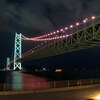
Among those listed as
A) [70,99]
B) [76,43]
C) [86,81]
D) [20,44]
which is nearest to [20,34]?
[20,44]

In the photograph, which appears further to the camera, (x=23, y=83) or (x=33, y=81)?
(x=33, y=81)

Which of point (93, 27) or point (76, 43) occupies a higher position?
point (93, 27)

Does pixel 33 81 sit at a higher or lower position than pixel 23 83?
lower

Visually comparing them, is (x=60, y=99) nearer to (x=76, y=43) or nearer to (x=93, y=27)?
(x=93, y=27)

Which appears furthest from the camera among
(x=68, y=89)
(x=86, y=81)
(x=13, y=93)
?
(x=86, y=81)

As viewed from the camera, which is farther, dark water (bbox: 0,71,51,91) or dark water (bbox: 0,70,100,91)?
dark water (bbox: 0,70,100,91)

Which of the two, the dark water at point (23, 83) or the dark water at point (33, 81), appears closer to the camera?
the dark water at point (23, 83)

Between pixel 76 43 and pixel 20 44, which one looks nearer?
pixel 76 43

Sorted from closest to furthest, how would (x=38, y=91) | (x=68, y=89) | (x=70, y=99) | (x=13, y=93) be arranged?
1. (x=70, y=99)
2. (x=13, y=93)
3. (x=38, y=91)
4. (x=68, y=89)

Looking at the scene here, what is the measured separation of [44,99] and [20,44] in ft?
270

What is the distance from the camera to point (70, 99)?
8.11 meters

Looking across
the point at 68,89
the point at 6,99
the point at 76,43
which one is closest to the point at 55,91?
the point at 68,89

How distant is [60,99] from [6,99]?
319cm

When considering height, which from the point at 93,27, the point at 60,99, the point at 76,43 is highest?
the point at 93,27
